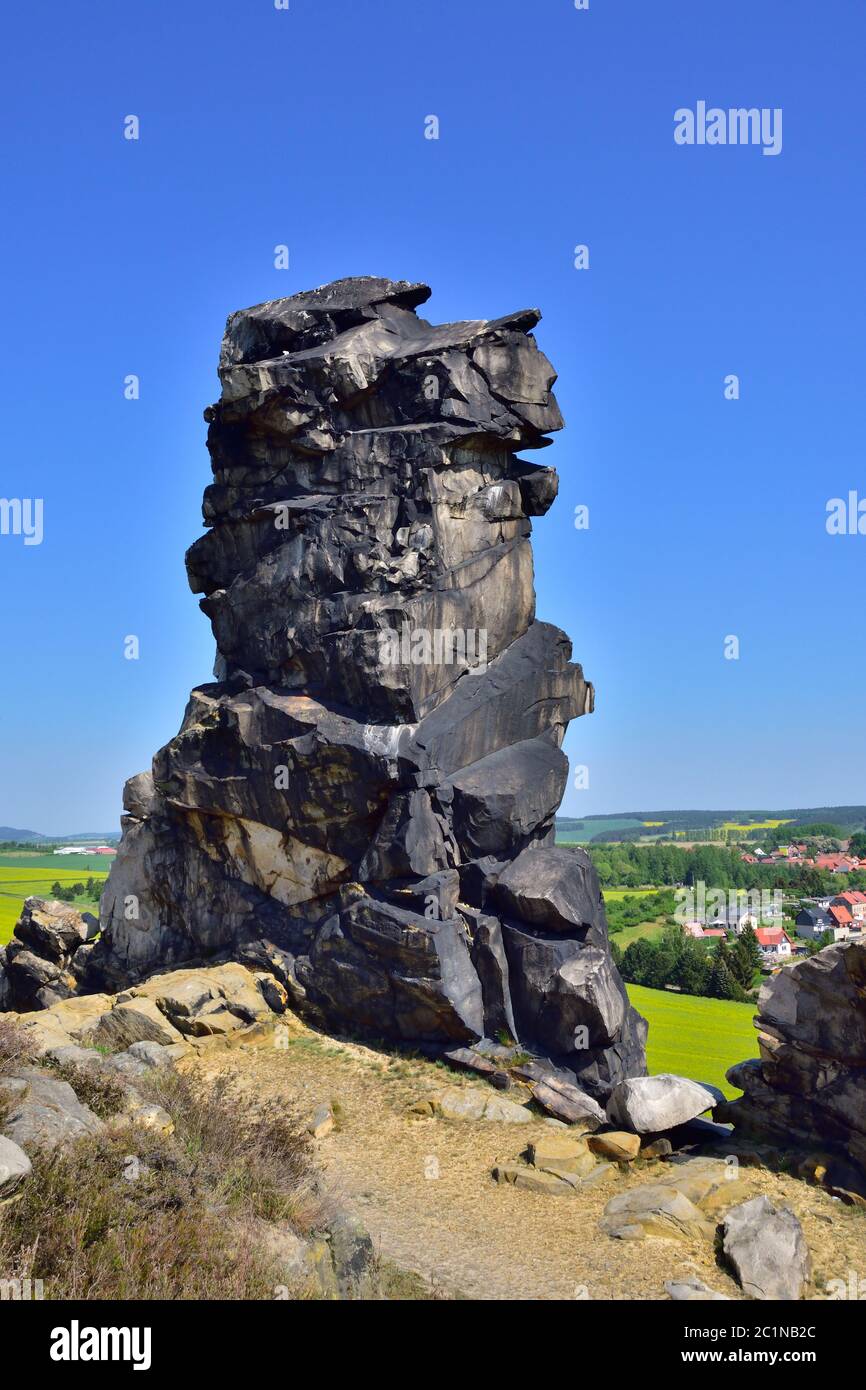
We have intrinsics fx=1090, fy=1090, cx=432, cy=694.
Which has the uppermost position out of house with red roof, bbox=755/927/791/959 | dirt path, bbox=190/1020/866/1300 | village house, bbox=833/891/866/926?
dirt path, bbox=190/1020/866/1300

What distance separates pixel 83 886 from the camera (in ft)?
279

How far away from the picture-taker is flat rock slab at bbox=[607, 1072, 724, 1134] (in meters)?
18.1

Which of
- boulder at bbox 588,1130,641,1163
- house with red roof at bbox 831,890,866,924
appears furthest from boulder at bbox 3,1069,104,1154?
house with red roof at bbox 831,890,866,924

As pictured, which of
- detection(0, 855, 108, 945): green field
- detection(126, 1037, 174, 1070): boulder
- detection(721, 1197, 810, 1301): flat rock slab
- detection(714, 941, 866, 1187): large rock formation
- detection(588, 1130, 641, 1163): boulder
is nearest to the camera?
detection(721, 1197, 810, 1301): flat rock slab

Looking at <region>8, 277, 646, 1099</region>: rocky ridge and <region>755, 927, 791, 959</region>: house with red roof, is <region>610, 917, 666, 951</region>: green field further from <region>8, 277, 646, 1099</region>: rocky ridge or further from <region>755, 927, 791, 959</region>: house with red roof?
<region>8, 277, 646, 1099</region>: rocky ridge

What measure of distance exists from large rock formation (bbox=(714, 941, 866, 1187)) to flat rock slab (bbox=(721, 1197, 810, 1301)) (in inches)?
122

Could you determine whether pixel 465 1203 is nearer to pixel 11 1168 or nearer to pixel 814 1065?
pixel 814 1065

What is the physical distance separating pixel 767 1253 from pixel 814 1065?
194 inches

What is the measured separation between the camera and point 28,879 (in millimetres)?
96562

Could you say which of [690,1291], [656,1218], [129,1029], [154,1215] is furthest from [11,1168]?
[129,1029]

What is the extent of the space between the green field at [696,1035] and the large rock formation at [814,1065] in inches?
454

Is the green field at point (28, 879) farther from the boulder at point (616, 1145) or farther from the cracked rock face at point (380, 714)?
the boulder at point (616, 1145)
